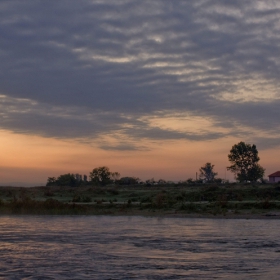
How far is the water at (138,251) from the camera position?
59.7ft

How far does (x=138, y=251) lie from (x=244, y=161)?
115 meters

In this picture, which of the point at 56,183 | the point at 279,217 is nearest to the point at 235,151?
the point at 56,183

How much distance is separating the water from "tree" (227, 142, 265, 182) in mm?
99236

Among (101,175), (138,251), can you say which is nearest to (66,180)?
(101,175)

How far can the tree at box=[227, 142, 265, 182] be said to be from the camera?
133 metres

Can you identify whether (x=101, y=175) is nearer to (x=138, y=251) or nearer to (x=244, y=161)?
(x=244, y=161)

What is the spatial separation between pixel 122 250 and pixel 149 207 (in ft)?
88.1

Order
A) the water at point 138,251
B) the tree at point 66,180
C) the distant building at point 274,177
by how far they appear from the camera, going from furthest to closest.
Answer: the distant building at point 274,177 < the tree at point 66,180 < the water at point 138,251

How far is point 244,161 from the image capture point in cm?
13450

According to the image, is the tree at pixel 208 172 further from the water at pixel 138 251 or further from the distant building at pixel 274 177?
the water at pixel 138 251

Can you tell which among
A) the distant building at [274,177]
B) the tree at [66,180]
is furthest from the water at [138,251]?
the distant building at [274,177]

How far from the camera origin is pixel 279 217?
42.4 m

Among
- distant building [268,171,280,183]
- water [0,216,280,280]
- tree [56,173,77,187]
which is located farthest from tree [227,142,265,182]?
water [0,216,280,280]

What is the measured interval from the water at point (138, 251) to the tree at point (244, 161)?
326 ft
